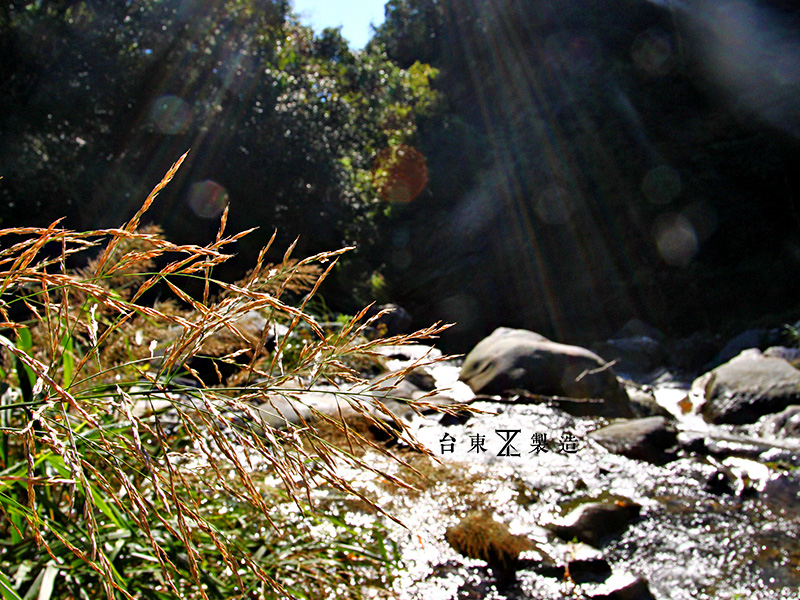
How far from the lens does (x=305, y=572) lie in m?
1.84

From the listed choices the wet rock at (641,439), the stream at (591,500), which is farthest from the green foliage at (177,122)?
the stream at (591,500)

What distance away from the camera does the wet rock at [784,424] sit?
517cm

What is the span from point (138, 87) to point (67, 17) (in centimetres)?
212

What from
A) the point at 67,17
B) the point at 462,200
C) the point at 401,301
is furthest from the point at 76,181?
the point at 462,200

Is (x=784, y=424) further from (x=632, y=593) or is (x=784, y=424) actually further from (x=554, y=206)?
(x=554, y=206)

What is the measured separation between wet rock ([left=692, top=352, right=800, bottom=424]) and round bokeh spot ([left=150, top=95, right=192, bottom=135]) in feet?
48.0

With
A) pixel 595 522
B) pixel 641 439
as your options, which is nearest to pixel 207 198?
pixel 641 439

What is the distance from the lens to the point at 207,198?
1688 cm

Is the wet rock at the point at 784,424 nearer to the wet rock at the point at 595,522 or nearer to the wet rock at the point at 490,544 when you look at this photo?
the wet rock at the point at 595,522

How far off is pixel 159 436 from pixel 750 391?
686 cm

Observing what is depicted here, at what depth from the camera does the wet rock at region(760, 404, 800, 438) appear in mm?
5168

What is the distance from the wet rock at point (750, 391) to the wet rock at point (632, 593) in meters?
3.96

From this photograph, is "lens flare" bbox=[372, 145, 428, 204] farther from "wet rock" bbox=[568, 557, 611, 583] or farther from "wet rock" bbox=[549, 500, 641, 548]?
"wet rock" bbox=[568, 557, 611, 583]

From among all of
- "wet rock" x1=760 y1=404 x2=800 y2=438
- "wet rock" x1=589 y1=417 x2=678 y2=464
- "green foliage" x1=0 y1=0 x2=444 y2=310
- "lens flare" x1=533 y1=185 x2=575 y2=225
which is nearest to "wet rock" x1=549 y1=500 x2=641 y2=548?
"wet rock" x1=589 y1=417 x2=678 y2=464
